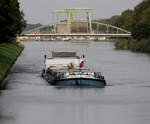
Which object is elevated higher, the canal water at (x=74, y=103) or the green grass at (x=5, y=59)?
the canal water at (x=74, y=103)

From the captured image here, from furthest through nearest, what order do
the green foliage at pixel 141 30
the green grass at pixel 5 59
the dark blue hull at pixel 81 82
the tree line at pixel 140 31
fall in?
the tree line at pixel 140 31 < the green foliage at pixel 141 30 < the green grass at pixel 5 59 < the dark blue hull at pixel 81 82

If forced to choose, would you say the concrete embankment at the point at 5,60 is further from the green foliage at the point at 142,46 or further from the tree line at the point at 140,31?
the tree line at the point at 140,31

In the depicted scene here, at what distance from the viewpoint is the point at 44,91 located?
35.7 metres

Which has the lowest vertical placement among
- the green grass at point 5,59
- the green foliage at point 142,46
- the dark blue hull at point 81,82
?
the green foliage at point 142,46

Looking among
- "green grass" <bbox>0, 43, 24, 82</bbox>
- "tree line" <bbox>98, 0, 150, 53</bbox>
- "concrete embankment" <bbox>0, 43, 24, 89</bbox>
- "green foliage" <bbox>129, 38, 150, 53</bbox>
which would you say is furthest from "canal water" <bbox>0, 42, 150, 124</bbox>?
"tree line" <bbox>98, 0, 150, 53</bbox>

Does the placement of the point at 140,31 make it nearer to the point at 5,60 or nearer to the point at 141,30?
the point at 141,30

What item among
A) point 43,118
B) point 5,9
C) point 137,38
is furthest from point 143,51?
point 43,118

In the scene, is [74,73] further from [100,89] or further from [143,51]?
[143,51]

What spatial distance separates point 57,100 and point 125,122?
24.0 feet

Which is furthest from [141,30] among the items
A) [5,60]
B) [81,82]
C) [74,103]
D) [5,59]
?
[74,103]

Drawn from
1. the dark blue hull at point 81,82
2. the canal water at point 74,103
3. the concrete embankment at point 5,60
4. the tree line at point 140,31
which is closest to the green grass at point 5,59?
the concrete embankment at point 5,60

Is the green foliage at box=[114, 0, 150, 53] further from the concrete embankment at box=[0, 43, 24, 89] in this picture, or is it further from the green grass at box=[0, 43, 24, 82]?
the concrete embankment at box=[0, 43, 24, 89]

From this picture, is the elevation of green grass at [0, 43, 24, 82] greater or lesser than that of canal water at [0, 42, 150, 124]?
lesser

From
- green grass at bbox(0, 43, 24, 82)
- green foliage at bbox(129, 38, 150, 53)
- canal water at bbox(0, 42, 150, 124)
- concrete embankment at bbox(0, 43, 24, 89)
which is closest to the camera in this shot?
canal water at bbox(0, 42, 150, 124)
